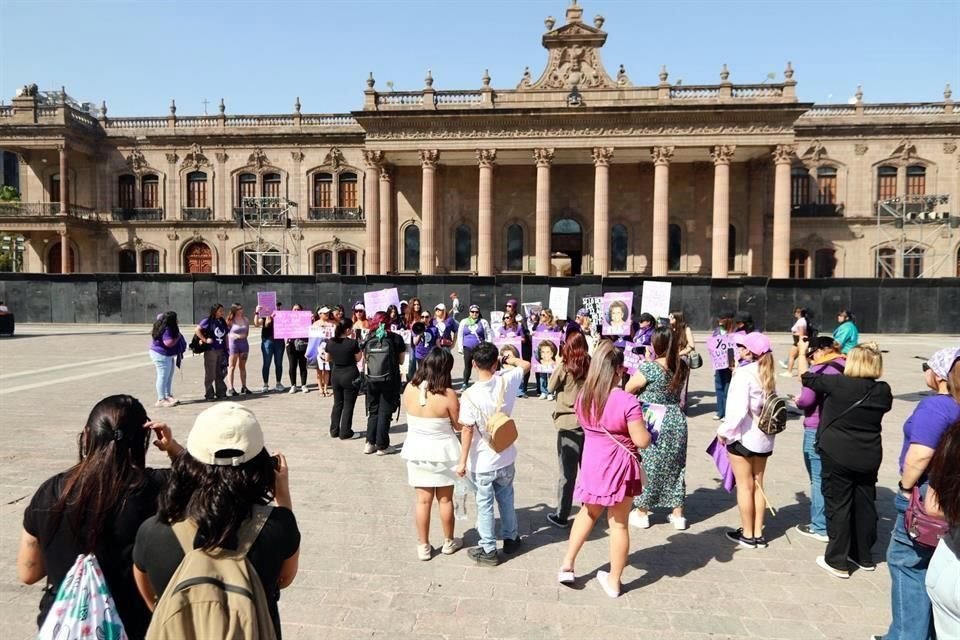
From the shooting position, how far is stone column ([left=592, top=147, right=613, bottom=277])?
108ft

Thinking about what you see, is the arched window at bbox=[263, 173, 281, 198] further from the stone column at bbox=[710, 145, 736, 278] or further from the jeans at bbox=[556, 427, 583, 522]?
the jeans at bbox=[556, 427, 583, 522]

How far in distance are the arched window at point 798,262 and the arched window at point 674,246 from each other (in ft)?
26.7

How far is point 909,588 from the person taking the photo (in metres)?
3.49

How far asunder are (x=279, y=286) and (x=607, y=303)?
20.0 meters

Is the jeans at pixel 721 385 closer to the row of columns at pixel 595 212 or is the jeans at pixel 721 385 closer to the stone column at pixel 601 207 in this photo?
the stone column at pixel 601 207

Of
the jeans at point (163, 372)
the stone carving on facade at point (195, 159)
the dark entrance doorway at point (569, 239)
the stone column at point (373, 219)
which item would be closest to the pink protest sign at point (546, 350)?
the jeans at point (163, 372)

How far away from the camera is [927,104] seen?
36.9m

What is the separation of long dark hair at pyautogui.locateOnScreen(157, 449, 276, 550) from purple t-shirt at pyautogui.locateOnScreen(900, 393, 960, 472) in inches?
143

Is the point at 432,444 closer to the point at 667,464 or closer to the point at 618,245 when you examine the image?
the point at 667,464

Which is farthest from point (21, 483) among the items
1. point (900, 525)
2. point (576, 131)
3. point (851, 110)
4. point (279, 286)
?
point (851, 110)

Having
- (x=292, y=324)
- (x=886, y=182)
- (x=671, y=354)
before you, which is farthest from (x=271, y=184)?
(x=886, y=182)

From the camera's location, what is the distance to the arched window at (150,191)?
Answer: 40938mm

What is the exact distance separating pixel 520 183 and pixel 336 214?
42.2ft

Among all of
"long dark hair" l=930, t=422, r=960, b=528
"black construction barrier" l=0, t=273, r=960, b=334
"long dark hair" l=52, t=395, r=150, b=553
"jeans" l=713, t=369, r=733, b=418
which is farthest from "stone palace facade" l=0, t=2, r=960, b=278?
"long dark hair" l=52, t=395, r=150, b=553
